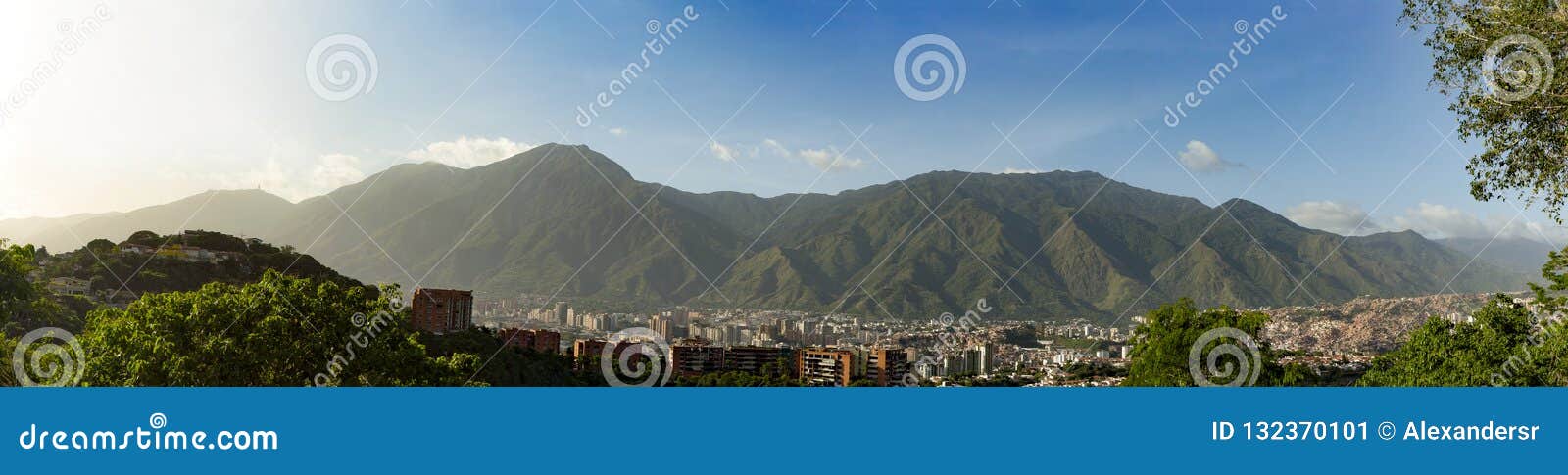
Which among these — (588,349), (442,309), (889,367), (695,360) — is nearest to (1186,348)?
(889,367)

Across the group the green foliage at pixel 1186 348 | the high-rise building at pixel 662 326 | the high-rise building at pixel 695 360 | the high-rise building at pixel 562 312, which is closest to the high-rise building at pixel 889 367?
the high-rise building at pixel 695 360

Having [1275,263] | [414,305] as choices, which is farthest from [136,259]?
[1275,263]

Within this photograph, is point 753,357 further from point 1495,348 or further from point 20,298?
point 1495,348

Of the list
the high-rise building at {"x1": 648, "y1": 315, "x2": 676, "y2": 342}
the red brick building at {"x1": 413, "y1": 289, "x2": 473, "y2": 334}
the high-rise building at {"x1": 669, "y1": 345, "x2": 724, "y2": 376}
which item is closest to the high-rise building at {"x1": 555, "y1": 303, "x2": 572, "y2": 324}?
the high-rise building at {"x1": 648, "y1": 315, "x2": 676, "y2": 342}

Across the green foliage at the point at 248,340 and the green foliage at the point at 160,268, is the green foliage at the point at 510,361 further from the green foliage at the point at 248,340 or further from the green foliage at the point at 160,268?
the green foliage at the point at 248,340

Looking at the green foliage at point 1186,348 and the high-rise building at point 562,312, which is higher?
the high-rise building at point 562,312

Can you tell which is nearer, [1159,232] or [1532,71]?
[1532,71]
